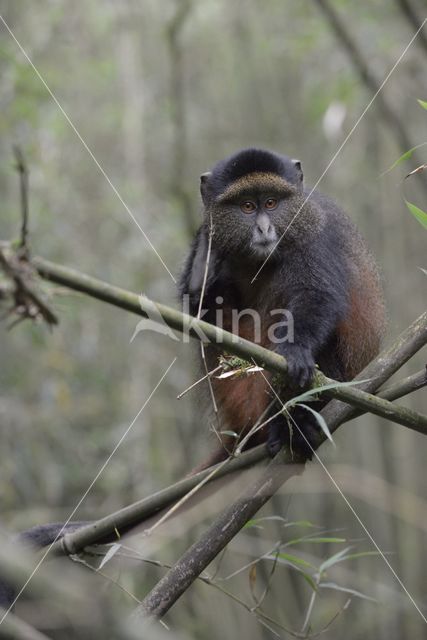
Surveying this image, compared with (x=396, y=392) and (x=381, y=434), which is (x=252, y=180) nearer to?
(x=396, y=392)

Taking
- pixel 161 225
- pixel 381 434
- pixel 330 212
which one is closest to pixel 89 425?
pixel 161 225

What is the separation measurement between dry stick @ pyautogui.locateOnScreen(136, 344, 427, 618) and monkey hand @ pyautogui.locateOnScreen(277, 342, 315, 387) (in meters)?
0.13

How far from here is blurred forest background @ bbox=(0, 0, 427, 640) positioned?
23.2 ft

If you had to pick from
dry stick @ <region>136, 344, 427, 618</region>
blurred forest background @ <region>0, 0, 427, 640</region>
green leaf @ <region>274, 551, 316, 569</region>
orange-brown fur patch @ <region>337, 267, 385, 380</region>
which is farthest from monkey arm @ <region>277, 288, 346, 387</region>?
blurred forest background @ <region>0, 0, 427, 640</region>

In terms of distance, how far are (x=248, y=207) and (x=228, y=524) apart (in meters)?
1.69

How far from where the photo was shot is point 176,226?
824 cm

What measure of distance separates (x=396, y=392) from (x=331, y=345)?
43.4 inches

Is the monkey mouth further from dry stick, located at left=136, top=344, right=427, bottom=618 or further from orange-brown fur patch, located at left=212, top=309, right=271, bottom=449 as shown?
dry stick, located at left=136, top=344, right=427, bottom=618

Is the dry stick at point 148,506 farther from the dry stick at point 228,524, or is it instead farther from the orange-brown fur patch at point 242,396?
the orange-brown fur patch at point 242,396

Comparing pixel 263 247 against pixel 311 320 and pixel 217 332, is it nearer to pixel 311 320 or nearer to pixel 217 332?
pixel 311 320

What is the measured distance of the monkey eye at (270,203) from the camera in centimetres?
374

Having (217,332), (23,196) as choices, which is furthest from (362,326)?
(23,196)

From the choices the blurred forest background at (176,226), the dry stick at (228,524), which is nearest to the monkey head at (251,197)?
the dry stick at (228,524)

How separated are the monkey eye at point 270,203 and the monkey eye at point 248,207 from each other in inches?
→ 2.6
